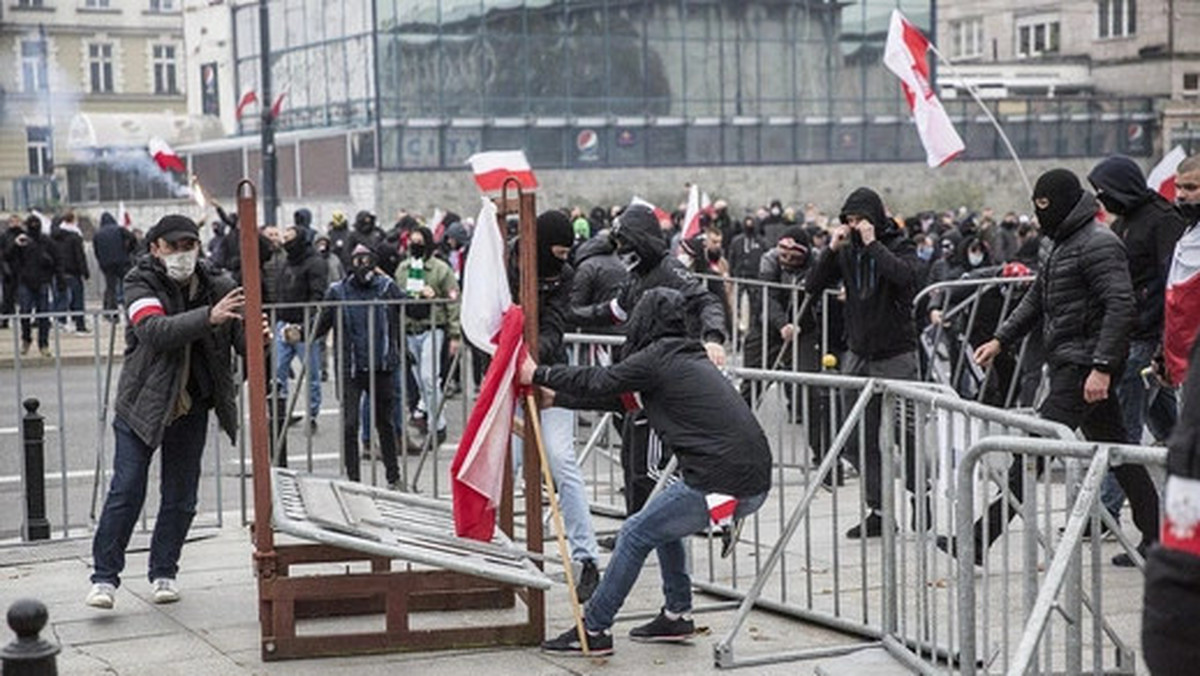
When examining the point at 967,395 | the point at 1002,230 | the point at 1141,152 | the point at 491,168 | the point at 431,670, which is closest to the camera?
the point at 431,670

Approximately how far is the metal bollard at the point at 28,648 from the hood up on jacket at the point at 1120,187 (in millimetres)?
5815

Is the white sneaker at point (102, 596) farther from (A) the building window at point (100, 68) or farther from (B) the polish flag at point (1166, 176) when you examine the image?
(A) the building window at point (100, 68)

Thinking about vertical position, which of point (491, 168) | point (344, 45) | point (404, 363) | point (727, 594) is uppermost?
point (344, 45)

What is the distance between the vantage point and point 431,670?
7.80 m

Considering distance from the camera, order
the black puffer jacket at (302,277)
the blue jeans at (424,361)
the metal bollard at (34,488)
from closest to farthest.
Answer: the metal bollard at (34,488)
the blue jeans at (424,361)
the black puffer jacket at (302,277)

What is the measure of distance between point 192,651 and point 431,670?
110cm

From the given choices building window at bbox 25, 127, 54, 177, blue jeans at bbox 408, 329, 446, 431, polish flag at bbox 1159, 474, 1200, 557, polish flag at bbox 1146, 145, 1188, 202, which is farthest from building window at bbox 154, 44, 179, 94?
polish flag at bbox 1159, 474, 1200, 557

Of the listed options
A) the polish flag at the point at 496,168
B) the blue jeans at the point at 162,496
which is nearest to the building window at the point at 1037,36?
the polish flag at the point at 496,168

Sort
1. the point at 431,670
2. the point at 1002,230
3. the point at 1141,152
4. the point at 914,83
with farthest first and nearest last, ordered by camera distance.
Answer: the point at 1141,152 → the point at 1002,230 → the point at 914,83 → the point at 431,670

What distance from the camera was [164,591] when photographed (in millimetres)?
9094

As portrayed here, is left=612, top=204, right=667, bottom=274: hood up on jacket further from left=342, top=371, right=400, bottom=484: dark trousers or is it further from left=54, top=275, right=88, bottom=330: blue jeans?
left=54, top=275, right=88, bottom=330: blue jeans

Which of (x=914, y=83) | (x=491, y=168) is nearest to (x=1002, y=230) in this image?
(x=491, y=168)

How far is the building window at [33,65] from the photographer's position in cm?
7888

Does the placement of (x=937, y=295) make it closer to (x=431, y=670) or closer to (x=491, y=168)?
(x=491, y=168)
